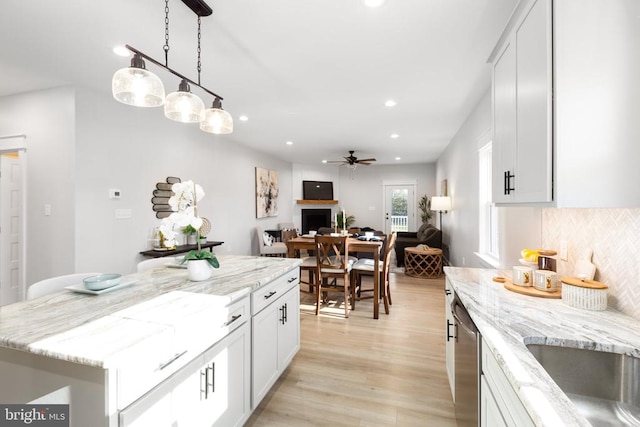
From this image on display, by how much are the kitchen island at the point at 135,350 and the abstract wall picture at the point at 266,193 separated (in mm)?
4974

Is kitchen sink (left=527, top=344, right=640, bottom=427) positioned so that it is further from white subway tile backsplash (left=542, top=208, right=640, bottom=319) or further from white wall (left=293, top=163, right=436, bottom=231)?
white wall (left=293, top=163, right=436, bottom=231)

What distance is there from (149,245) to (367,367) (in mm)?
3187

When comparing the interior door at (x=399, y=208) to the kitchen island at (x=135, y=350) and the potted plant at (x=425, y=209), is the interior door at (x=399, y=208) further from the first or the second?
the kitchen island at (x=135, y=350)

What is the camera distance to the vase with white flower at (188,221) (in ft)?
5.56

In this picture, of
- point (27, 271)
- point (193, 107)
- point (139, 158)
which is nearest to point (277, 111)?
point (139, 158)

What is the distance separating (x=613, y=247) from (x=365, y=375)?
1.85 m

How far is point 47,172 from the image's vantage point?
3.19 metres

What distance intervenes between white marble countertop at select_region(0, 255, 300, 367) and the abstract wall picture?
470cm

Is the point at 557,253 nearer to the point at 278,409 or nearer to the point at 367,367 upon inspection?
the point at 367,367

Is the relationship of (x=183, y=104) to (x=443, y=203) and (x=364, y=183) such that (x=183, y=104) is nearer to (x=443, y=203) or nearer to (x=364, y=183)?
(x=443, y=203)

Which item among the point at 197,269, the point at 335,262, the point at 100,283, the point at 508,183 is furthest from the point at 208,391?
the point at 335,262

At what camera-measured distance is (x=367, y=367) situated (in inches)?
96.2

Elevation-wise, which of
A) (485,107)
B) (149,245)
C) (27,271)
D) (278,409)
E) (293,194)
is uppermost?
(485,107)

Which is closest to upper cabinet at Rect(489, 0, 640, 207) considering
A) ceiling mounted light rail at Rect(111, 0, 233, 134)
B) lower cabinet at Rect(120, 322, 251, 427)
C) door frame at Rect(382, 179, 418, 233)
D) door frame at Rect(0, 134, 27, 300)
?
lower cabinet at Rect(120, 322, 251, 427)
